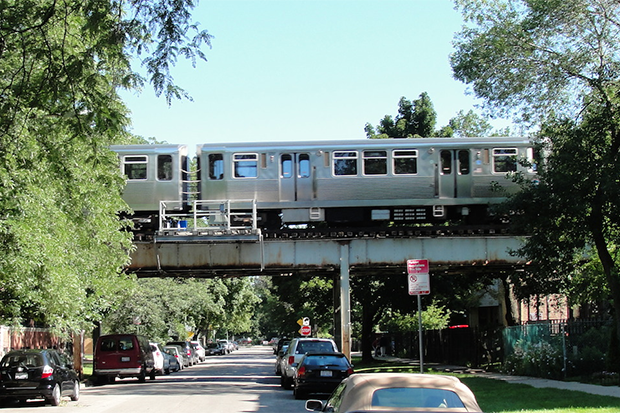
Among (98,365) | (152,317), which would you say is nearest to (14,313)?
(98,365)

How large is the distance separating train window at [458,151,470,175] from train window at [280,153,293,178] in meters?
6.50

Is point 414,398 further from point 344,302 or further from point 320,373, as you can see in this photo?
point 344,302

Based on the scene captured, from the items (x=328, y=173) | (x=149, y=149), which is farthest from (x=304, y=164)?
(x=149, y=149)

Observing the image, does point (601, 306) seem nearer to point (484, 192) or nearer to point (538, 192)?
point (484, 192)

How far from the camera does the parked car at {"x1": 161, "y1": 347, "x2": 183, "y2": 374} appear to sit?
38.2 metres

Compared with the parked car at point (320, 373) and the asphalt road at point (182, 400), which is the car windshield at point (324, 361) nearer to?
the parked car at point (320, 373)

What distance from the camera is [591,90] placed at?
22891 mm

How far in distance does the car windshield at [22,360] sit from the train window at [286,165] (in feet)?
41.0

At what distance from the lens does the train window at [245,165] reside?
2922 centimetres

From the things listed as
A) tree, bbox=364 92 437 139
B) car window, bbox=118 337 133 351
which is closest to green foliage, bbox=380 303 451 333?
tree, bbox=364 92 437 139

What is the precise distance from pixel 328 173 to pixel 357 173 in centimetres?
109

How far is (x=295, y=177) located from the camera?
2933cm

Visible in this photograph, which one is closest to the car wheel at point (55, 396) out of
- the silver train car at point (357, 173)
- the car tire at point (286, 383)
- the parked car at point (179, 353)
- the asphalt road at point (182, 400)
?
the asphalt road at point (182, 400)

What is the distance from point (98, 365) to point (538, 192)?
1747 centimetres
